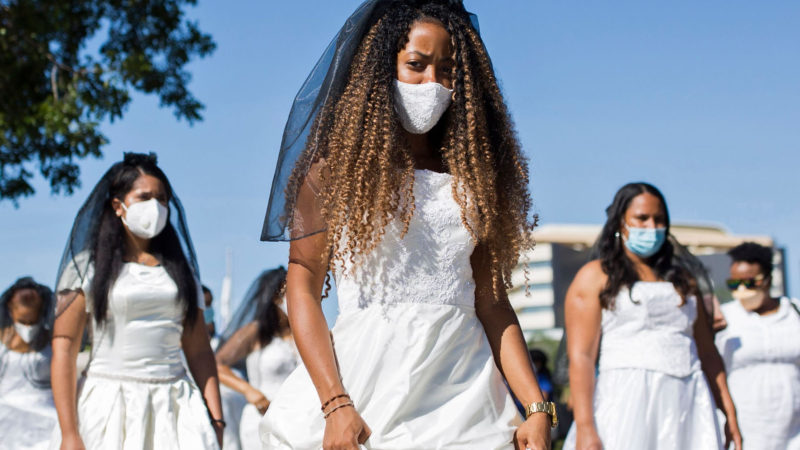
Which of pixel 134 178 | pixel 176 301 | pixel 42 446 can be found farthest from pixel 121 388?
pixel 42 446

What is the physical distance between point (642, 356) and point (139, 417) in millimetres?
3009

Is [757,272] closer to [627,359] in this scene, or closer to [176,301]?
[627,359]

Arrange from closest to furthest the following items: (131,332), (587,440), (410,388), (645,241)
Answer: (410,388), (131,332), (587,440), (645,241)

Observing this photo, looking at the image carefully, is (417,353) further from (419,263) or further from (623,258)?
(623,258)

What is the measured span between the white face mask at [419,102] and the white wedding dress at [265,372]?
6400 mm

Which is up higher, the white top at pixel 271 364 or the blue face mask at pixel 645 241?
the blue face mask at pixel 645 241

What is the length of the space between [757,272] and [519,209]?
253 inches

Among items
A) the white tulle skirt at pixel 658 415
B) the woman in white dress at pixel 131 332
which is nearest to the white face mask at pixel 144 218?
the woman in white dress at pixel 131 332

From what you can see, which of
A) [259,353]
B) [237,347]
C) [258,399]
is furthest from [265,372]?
[258,399]

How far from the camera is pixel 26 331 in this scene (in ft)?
28.3

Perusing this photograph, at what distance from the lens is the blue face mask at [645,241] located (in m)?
7.05

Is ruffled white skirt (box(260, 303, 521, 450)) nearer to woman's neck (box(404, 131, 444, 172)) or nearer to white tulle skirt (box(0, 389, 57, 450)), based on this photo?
woman's neck (box(404, 131, 444, 172))

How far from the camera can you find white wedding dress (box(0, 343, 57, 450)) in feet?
27.4

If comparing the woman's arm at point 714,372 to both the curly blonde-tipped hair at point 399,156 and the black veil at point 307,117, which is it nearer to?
the curly blonde-tipped hair at point 399,156
